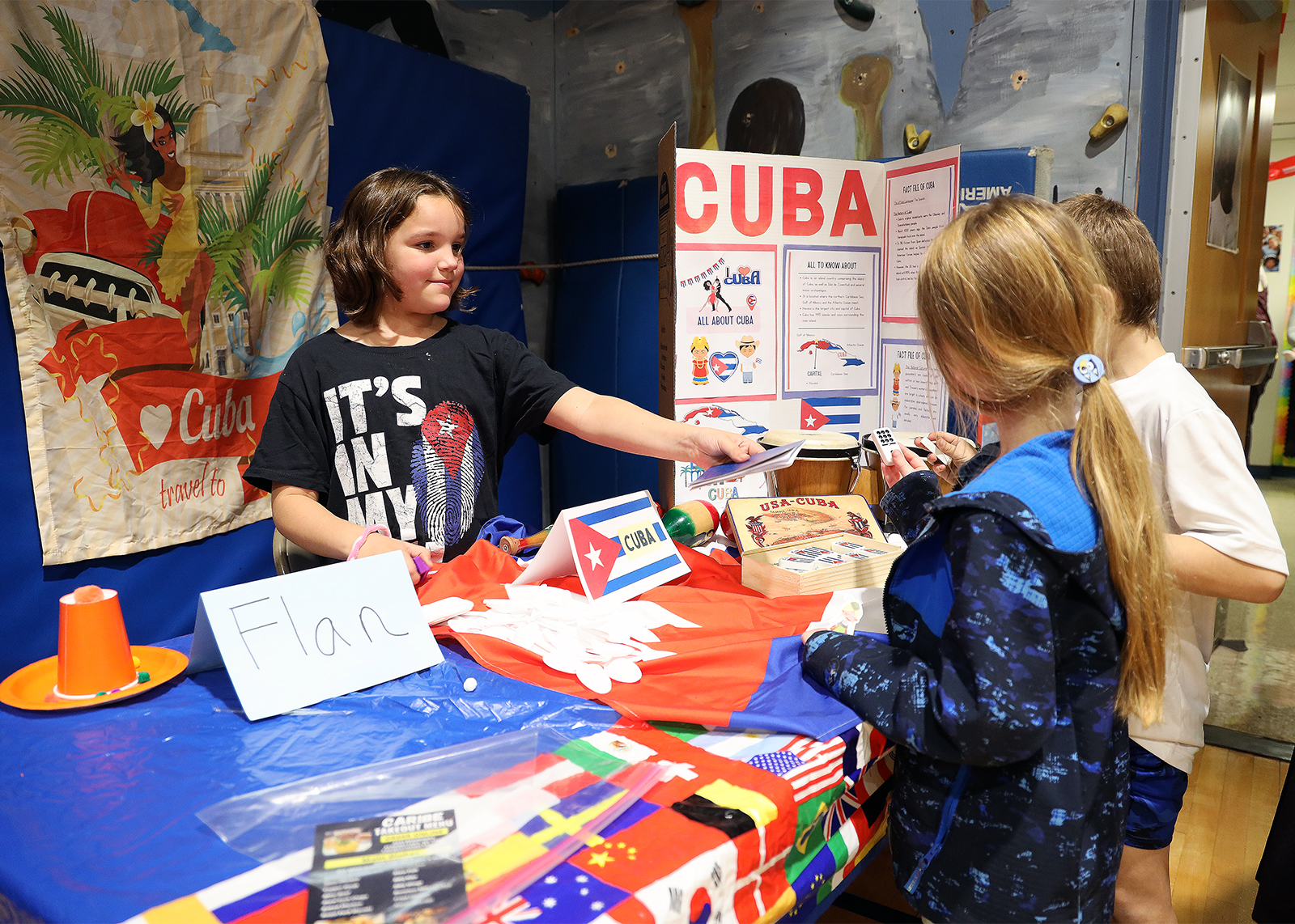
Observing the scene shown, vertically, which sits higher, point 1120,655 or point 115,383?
point 115,383

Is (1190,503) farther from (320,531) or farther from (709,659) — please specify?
(320,531)

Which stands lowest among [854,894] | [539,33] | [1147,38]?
[854,894]

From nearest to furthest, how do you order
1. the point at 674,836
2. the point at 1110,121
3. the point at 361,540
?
1. the point at 674,836
2. the point at 361,540
3. the point at 1110,121

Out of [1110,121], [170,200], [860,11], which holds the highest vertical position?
[860,11]

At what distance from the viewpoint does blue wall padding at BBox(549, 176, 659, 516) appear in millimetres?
3912

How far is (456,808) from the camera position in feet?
2.66

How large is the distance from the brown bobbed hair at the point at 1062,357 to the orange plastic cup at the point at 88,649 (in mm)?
1140

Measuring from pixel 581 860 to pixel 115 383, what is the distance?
226 cm

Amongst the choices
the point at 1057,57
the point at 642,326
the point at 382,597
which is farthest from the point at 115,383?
the point at 1057,57

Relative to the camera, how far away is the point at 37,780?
0.89m

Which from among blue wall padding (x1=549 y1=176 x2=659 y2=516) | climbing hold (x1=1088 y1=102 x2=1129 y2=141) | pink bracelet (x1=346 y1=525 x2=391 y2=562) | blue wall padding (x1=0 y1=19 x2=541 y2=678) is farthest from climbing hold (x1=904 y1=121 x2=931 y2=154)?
pink bracelet (x1=346 y1=525 x2=391 y2=562)

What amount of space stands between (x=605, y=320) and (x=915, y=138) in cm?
163

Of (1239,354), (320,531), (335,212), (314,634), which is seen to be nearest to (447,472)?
(320,531)

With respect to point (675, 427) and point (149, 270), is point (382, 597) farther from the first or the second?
point (149, 270)
